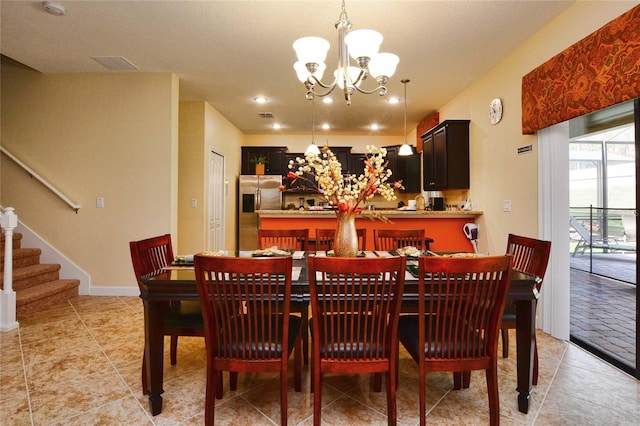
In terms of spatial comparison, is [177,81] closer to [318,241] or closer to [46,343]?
[318,241]

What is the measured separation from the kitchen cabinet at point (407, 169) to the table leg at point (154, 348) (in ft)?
16.9

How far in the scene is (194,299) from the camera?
166 cm

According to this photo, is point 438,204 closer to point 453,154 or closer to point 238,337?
point 453,154

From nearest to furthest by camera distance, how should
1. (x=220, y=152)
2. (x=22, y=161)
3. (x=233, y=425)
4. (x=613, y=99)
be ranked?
(x=233, y=425), (x=613, y=99), (x=22, y=161), (x=220, y=152)

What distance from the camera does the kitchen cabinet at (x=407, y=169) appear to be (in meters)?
6.22

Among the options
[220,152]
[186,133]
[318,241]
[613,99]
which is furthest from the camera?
[220,152]

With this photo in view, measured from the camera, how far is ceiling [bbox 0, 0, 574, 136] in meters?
2.57

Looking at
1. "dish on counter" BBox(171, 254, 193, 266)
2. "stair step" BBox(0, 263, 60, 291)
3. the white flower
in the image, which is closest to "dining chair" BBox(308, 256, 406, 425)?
the white flower

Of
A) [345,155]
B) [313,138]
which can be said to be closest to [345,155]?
[345,155]

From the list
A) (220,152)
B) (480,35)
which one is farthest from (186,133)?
(480,35)

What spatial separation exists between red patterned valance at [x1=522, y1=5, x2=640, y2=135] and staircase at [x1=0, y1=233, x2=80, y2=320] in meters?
5.00

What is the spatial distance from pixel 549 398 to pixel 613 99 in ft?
6.07

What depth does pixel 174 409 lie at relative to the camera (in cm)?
179

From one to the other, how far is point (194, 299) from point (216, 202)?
4.21 m
